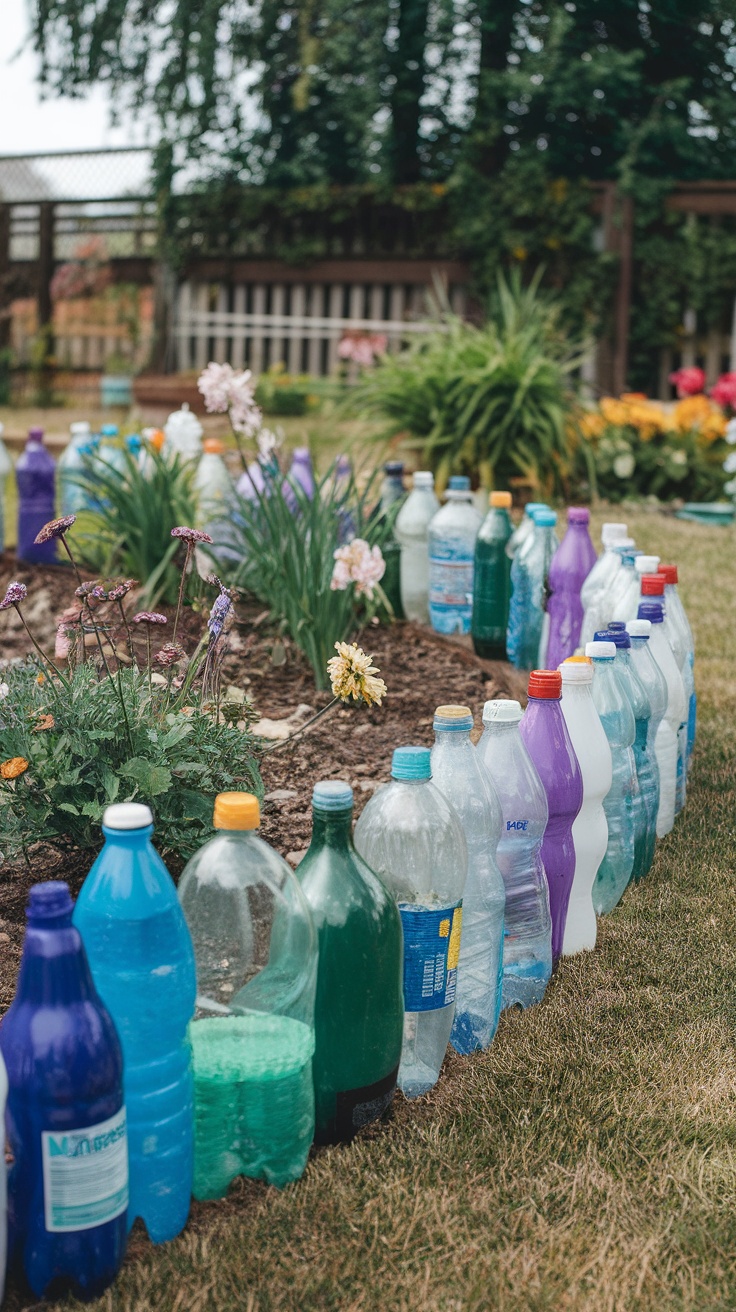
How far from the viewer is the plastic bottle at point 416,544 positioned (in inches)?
186

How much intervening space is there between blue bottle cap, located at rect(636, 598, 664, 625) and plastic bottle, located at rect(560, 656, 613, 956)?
61 cm

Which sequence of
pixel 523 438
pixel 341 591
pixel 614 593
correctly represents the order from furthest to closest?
pixel 523 438 < pixel 341 591 < pixel 614 593

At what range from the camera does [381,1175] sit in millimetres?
2016

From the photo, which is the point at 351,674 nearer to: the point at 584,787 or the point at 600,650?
the point at 584,787

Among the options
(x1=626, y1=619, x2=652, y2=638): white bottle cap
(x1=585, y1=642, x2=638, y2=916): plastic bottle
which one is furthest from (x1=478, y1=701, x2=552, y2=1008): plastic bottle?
(x1=626, y1=619, x2=652, y2=638): white bottle cap

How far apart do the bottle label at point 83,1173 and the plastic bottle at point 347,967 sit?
1.35 feet

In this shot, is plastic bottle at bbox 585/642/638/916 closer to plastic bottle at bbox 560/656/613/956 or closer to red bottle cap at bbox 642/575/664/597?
plastic bottle at bbox 560/656/613/956

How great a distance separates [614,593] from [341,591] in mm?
903

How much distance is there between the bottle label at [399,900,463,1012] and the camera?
7.23 feet

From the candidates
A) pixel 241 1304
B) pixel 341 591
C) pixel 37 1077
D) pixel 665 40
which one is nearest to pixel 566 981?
pixel 241 1304

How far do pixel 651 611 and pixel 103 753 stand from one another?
1.48m

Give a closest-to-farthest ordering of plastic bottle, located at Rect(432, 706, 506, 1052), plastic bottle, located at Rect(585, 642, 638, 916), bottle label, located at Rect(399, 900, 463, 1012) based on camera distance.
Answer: bottle label, located at Rect(399, 900, 463, 1012) < plastic bottle, located at Rect(432, 706, 506, 1052) < plastic bottle, located at Rect(585, 642, 638, 916)

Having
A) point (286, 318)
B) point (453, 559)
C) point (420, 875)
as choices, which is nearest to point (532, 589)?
point (453, 559)

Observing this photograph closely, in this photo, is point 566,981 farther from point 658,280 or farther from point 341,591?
point 658,280
